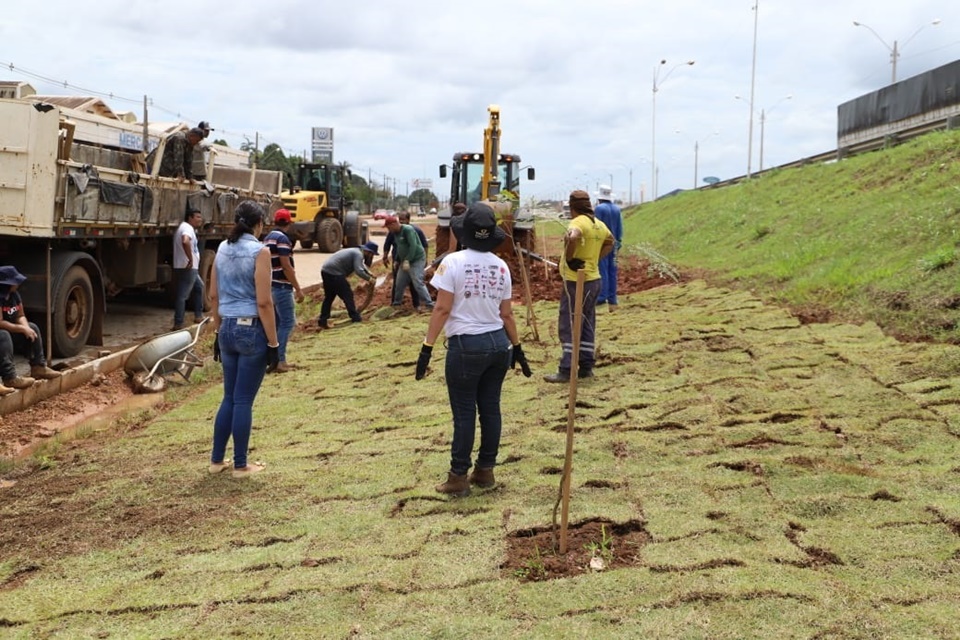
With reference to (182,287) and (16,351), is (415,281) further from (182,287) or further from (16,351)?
(16,351)

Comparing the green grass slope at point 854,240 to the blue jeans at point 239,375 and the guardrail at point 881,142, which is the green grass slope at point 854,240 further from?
the blue jeans at point 239,375

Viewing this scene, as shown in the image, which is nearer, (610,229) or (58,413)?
(58,413)

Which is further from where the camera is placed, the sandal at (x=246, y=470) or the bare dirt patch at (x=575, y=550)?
the sandal at (x=246, y=470)

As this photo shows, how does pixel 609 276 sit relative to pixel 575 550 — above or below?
above

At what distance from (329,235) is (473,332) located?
22.7m

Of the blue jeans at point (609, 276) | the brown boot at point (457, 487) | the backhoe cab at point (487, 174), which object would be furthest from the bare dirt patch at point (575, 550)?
the backhoe cab at point (487, 174)

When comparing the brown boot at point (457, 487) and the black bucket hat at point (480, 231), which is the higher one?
the black bucket hat at point (480, 231)

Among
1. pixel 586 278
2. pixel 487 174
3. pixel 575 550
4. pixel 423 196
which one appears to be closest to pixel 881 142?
pixel 487 174

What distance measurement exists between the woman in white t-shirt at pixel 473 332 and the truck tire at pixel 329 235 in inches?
881

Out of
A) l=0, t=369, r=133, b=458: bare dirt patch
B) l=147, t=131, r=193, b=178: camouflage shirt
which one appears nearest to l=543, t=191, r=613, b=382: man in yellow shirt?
l=0, t=369, r=133, b=458: bare dirt patch

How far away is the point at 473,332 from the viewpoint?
4.94 metres

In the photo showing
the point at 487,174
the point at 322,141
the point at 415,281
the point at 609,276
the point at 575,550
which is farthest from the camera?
the point at 322,141

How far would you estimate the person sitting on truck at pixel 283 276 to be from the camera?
8688mm

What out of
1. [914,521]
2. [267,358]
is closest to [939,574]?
[914,521]
